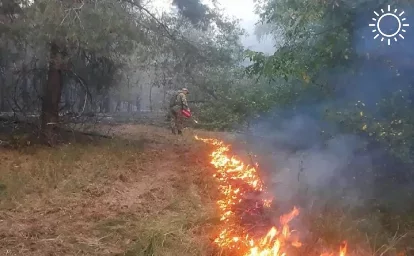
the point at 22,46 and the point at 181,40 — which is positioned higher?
the point at 181,40

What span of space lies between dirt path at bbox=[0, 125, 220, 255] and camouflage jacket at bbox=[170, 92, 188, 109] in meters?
3.57

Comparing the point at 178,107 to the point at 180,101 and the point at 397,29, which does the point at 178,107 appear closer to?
the point at 180,101

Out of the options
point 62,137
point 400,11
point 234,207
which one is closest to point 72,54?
point 62,137

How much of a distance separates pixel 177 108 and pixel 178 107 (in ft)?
0.17

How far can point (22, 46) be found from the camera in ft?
37.2

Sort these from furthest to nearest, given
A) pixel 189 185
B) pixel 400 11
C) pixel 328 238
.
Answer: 1. pixel 189 185
2. pixel 400 11
3. pixel 328 238

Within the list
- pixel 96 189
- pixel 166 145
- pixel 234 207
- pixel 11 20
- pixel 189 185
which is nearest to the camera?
pixel 234 207

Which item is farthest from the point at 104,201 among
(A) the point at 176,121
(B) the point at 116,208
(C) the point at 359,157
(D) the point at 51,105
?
(A) the point at 176,121

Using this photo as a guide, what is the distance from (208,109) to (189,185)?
434 inches

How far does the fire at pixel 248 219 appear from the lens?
560 centimetres

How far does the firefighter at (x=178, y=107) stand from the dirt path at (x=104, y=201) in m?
3.54

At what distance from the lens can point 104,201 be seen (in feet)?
25.5

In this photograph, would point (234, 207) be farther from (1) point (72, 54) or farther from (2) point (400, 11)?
(1) point (72, 54)

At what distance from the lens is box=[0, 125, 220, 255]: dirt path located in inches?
230
